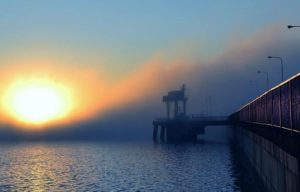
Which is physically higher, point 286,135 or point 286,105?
point 286,105

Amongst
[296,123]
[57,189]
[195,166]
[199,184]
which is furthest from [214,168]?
[296,123]

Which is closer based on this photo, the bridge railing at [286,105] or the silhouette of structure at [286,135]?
the silhouette of structure at [286,135]

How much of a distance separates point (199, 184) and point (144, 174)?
16.6 m

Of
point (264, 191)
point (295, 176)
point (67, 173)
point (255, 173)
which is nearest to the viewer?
point (295, 176)

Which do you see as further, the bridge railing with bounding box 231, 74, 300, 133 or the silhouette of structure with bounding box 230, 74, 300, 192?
the bridge railing with bounding box 231, 74, 300, 133

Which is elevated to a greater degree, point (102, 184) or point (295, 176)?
point (295, 176)

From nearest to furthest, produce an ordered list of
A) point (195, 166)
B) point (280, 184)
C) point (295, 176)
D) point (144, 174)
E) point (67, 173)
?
point (295, 176) < point (280, 184) < point (144, 174) < point (67, 173) < point (195, 166)

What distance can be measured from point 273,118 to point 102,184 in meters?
31.2

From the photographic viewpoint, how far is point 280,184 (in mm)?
35781

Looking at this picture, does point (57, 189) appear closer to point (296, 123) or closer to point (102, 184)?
point (102, 184)

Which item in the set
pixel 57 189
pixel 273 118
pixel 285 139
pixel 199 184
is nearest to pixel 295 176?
pixel 285 139

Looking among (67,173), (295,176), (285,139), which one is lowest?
(67,173)

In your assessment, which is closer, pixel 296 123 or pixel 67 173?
pixel 296 123

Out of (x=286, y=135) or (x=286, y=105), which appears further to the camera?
(x=286, y=105)
